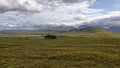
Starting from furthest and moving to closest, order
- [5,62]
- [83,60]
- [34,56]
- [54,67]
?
[34,56]
[83,60]
[5,62]
[54,67]

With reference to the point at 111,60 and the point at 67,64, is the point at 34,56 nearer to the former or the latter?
the point at 67,64

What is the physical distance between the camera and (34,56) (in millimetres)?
50719

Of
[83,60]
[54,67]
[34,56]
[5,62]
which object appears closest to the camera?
[54,67]

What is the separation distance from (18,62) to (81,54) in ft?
48.6

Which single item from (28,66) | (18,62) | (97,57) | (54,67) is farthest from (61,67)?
(97,57)

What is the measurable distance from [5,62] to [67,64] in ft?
37.8

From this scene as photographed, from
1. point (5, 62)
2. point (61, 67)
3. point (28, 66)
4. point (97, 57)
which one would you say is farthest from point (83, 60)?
point (5, 62)

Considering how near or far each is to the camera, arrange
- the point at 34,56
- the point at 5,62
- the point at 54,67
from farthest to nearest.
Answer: the point at 34,56 < the point at 5,62 < the point at 54,67

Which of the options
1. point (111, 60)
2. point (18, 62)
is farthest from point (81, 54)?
point (18, 62)

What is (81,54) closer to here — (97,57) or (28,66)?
(97,57)

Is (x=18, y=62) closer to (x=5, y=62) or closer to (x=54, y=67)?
(x=5, y=62)

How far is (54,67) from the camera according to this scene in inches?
1548

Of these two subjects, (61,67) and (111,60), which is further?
(111,60)

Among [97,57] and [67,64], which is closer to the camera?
[67,64]
